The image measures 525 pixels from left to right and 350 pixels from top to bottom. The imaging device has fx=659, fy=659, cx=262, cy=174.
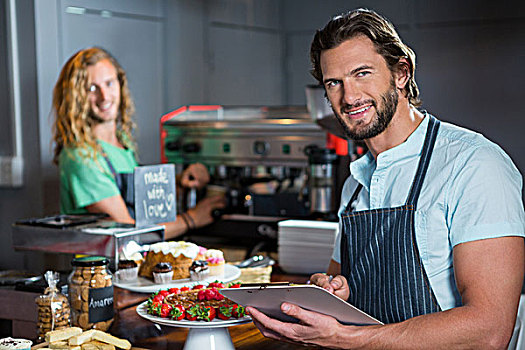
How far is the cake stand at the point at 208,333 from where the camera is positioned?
162cm

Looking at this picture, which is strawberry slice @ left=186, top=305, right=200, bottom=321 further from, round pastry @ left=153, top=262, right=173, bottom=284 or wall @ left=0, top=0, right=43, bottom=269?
wall @ left=0, top=0, right=43, bottom=269

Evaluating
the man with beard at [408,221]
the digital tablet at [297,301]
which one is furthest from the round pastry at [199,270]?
the digital tablet at [297,301]

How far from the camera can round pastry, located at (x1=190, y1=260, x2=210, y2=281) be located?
2.17 meters

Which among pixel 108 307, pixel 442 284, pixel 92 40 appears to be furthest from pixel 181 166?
pixel 442 284

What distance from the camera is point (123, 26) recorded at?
14.2ft

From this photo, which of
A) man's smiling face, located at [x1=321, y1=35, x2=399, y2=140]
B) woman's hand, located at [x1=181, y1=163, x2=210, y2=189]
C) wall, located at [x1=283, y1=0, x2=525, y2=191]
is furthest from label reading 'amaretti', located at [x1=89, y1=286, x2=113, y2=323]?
wall, located at [x1=283, y1=0, x2=525, y2=191]

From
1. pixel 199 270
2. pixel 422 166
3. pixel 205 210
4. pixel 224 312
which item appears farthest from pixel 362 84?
pixel 205 210

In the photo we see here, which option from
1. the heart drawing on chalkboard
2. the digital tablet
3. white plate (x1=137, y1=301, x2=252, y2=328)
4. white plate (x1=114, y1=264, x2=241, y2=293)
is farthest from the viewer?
the heart drawing on chalkboard

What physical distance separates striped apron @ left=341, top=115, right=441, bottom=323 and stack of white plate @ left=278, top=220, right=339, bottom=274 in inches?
26.9

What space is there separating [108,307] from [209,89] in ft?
9.64

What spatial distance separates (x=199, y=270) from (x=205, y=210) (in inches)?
65.9

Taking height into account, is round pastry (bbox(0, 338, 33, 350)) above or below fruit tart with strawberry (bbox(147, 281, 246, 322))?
below

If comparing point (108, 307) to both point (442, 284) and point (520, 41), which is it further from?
point (520, 41)

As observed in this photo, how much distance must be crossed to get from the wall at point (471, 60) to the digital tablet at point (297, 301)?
2560 millimetres
